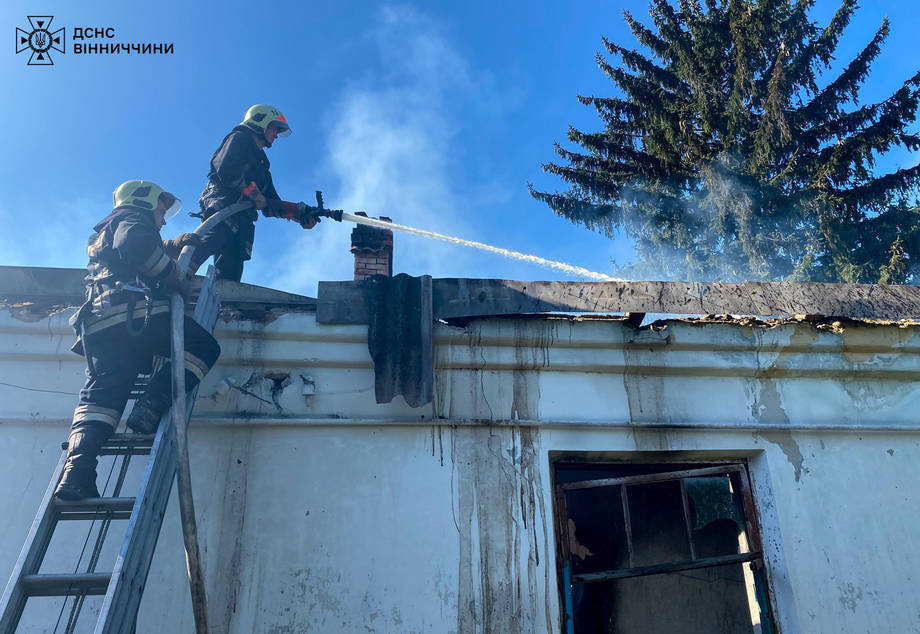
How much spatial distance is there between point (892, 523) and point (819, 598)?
0.73 meters

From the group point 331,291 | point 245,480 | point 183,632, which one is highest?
point 331,291

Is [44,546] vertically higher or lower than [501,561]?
lower

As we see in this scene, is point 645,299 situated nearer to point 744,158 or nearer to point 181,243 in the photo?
point 181,243

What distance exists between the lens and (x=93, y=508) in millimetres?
3221

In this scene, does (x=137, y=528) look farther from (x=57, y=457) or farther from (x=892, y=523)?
(x=892, y=523)

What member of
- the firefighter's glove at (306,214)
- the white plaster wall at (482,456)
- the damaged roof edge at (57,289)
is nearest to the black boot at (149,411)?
the white plaster wall at (482,456)

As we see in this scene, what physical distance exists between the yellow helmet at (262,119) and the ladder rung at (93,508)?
11.1ft

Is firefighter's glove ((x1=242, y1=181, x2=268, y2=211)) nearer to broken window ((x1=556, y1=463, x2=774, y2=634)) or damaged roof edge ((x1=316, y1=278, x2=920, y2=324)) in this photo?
damaged roof edge ((x1=316, y1=278, x2=920, y2=324))

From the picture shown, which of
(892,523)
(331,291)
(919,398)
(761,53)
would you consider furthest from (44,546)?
(761,53)

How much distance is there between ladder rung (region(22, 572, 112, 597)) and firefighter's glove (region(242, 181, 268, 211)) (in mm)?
3106

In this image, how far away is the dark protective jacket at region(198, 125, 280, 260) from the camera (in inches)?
206

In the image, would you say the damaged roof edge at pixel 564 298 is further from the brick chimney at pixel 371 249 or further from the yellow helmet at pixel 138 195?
the brick chimney at pixel 371 249

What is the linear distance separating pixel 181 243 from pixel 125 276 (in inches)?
32.1

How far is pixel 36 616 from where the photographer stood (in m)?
3.60
